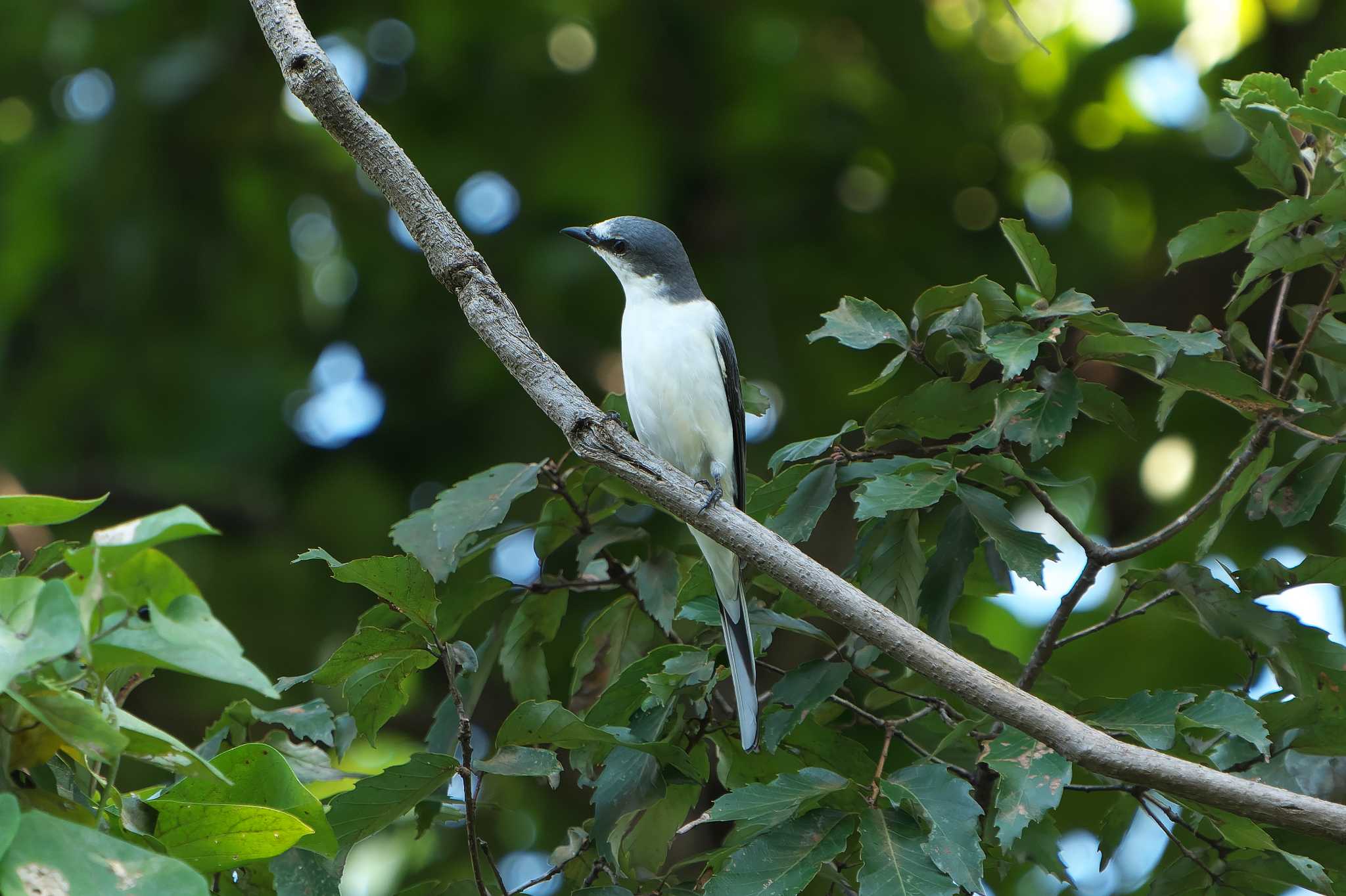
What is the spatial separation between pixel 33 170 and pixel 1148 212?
655cm

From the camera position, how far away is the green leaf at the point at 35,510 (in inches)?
76.2

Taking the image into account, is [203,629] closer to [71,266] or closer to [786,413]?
[786,413]

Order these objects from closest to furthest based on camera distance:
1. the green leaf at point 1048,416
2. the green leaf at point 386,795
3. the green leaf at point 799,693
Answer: the green leaf at point 386,795, the green leaf at point 799,693, the green leaf at point 1048,416

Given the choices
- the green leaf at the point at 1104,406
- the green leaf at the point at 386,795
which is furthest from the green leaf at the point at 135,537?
the green leaf at the point at 1104,406

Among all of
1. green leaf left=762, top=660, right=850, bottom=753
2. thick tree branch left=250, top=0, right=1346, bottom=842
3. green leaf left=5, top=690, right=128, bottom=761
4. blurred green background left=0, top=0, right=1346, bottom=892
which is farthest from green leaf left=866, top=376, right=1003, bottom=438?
blurred green background left=0, top=0, right=1346, bottom=892

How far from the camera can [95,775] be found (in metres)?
2.11

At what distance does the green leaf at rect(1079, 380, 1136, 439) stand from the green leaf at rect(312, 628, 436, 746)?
5.55 ft

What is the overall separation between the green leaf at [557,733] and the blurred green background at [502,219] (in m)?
4.08

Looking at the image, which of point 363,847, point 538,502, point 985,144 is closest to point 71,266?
point 538,502

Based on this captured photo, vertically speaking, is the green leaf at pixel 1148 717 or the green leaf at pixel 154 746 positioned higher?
the green leaf at pixel 154 746

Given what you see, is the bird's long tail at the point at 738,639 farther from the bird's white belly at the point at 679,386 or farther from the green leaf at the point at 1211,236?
the bird's white belly at the point at 679,386

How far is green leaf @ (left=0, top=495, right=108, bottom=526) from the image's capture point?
1.93 m

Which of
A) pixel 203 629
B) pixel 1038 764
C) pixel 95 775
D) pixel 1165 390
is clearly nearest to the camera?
pixel 203 629

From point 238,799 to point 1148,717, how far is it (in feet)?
5.90
